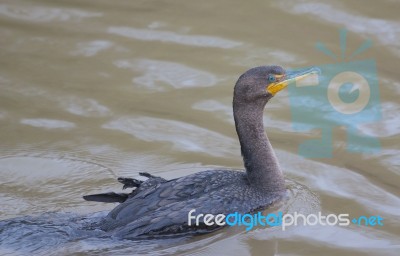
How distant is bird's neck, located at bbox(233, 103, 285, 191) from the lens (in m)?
7.71

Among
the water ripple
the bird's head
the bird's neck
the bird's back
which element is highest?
the water ripple

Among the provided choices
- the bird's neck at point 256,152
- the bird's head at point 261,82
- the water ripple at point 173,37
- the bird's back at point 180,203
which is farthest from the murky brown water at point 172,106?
the bird's head at point 261,82

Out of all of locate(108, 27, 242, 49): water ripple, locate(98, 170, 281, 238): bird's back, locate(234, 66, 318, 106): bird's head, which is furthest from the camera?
locate(108, 27, 242, 49): water ripple

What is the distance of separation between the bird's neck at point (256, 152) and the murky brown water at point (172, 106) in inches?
14.3

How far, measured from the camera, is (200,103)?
9812 millimetres

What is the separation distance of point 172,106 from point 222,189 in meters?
2.47

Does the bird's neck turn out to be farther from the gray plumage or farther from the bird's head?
the bird's head

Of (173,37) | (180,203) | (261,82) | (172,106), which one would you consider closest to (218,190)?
(180,203)

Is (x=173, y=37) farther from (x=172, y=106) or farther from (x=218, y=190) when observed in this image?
(x=218, y=190)

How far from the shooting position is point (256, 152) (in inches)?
305

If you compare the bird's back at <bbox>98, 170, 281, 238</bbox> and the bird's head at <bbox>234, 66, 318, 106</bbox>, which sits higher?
the bird's head at <bbox>234, 66, 318, 106</bbox>

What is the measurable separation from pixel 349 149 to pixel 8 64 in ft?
14.3

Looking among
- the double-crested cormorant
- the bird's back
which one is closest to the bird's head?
the double-crested cormorant

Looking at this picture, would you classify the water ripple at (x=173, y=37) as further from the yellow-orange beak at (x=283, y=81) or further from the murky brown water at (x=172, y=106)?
the yellow-orange beak at (x=283, y=81)
